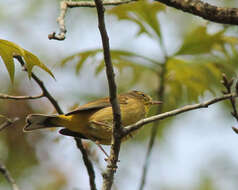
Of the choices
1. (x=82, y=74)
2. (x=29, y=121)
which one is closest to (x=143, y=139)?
(x=82, y=74)

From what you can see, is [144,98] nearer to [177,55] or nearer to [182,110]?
[177,55]

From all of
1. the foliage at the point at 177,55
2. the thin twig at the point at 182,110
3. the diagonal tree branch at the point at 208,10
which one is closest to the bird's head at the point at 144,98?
the foliage at the point at 177,55

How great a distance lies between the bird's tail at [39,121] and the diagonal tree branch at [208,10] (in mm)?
2846

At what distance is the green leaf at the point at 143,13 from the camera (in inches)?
251

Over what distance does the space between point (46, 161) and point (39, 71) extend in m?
3.08

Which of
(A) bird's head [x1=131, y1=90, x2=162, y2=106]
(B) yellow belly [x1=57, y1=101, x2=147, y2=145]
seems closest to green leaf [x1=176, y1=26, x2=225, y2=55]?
(A) bird's head [x1=131, y1=90, x2=162, y2=106]

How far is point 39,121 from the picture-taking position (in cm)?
552

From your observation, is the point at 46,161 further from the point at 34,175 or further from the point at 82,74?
the point at 82,74

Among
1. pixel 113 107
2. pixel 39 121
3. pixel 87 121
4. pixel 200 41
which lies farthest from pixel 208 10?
pixel 200 41

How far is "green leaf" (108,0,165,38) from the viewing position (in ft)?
21.0

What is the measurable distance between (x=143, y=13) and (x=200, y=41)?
1.04m

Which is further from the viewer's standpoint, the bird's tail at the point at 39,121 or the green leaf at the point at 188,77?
the green leaf at the point at 188,77

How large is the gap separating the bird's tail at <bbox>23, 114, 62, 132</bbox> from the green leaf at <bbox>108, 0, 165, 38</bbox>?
2033mm

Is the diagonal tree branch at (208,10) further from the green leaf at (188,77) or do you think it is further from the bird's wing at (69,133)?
the green leaf at (188,77)
